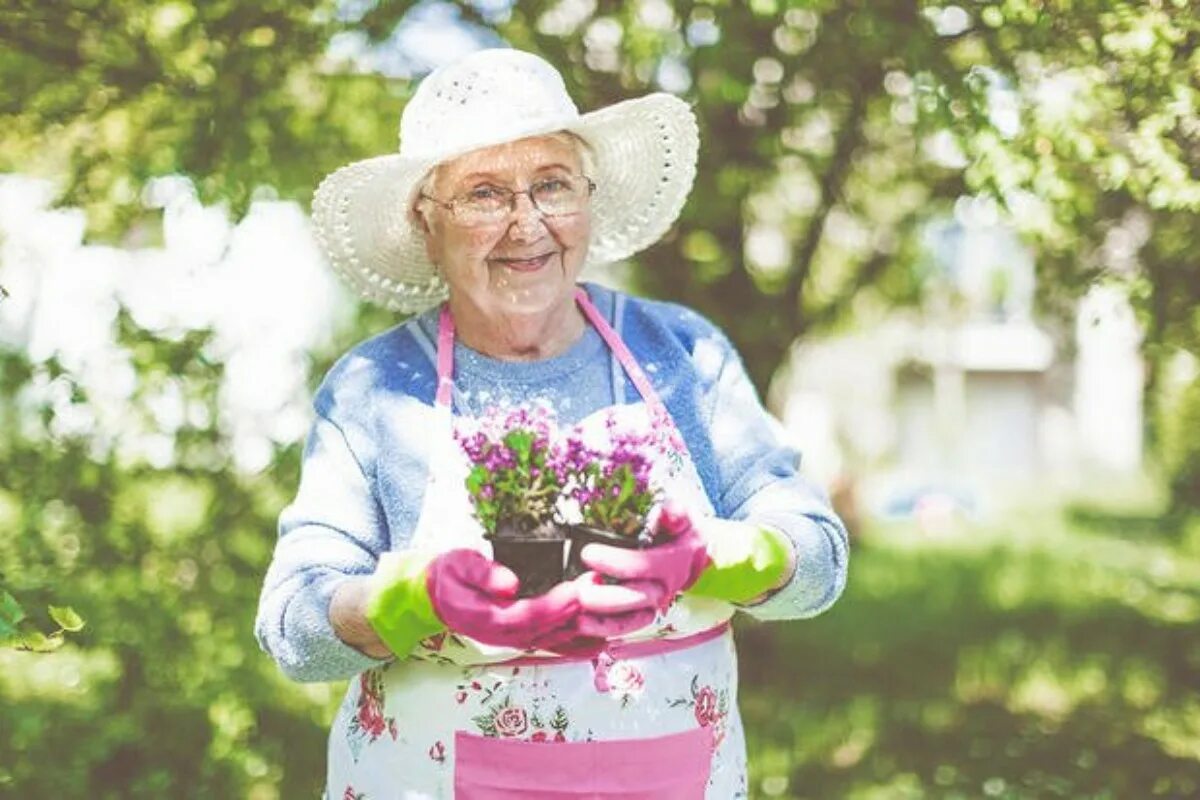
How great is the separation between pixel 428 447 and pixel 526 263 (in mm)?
346

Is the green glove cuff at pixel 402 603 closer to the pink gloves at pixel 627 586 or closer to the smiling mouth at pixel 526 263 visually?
the pink gloves at pixel 627 586

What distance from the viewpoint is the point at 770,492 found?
7.55ft

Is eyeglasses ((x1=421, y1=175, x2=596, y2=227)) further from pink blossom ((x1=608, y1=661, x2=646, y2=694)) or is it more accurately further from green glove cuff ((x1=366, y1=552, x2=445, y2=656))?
pink blossom ((x1=608, y1=661, x2=646, y2=694))

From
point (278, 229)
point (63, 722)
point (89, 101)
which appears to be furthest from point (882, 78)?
point (63, 722)

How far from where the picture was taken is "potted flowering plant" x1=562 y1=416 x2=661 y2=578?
189 centimetres

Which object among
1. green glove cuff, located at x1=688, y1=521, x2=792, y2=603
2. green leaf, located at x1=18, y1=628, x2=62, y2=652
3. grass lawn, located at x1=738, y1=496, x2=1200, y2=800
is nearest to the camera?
green glove cuff, located at x1=688, y1=521, x2=792, y2=603

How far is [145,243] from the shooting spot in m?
4.43

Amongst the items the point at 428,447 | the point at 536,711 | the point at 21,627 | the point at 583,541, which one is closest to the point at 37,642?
the point at 21,627

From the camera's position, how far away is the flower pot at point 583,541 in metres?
1.88

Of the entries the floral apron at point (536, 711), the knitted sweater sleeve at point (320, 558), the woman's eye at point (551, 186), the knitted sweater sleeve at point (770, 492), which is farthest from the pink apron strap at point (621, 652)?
the woman's eye at point (551, 186)

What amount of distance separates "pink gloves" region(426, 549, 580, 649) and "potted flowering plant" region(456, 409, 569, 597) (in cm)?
3

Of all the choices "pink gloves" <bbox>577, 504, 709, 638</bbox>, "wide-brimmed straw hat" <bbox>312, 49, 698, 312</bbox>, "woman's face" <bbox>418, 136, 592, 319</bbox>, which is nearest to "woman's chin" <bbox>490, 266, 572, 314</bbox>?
"woman's face" <bbox>418, 136, 592, 319</bbox>

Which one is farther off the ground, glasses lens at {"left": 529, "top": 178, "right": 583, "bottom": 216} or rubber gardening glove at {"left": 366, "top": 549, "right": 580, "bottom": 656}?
glasses lens at {"left": 529, "top": 178, "right": 583, "bottom": 216}

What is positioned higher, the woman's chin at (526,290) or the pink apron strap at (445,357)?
the woman's chin at (526,290)
